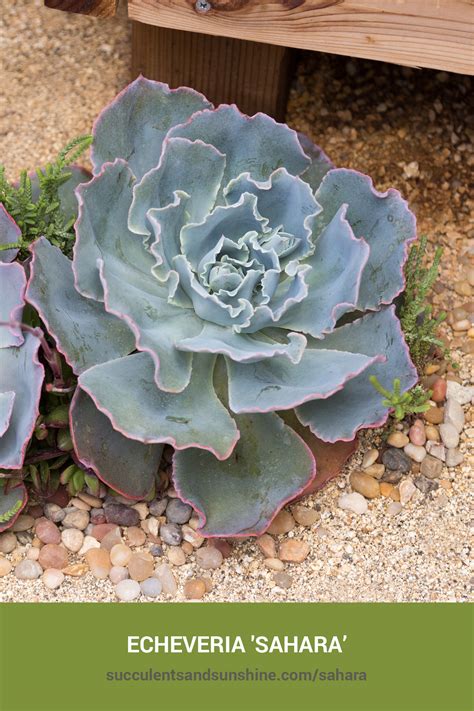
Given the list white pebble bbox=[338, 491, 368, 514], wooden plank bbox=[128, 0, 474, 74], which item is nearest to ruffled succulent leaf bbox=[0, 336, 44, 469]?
white pebble bbox=[338, 491, 368, 514]

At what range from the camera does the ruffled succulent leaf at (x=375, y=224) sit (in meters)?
1.50

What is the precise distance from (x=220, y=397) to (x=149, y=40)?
3.03ft

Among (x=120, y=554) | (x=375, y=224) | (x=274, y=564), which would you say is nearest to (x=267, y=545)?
(x=274, y=564)

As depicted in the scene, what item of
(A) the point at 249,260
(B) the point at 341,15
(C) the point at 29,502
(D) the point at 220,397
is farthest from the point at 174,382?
(B) the point at 341,15

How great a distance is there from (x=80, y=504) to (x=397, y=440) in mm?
565

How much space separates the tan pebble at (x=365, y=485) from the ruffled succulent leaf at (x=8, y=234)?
0.69 m

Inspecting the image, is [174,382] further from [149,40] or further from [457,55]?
[149,40]

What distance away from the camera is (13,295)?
1.42 metres

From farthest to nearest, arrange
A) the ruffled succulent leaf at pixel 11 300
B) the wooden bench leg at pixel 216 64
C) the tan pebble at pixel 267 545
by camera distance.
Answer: the wooden bench leg at pixel 216 64 < the tan pebble at pixel 267 545 < the ruffled succulent leaf at pixel 11 300

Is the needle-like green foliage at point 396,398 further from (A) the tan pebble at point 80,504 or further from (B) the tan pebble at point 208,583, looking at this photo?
(A) the tan pebble at point 80,504

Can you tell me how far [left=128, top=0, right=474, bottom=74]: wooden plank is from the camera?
1558 millimetres

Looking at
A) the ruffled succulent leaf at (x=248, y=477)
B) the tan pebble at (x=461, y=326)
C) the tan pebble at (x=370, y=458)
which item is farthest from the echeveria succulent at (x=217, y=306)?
the tan pebble at (x=461, y=326)

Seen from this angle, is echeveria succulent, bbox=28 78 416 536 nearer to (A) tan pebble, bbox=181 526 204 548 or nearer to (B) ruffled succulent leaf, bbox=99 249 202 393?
(B) ruffled succulent leaf, bbox=99 249 202 393

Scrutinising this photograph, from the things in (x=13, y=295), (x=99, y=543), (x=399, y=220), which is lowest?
(x=99, y=543)
